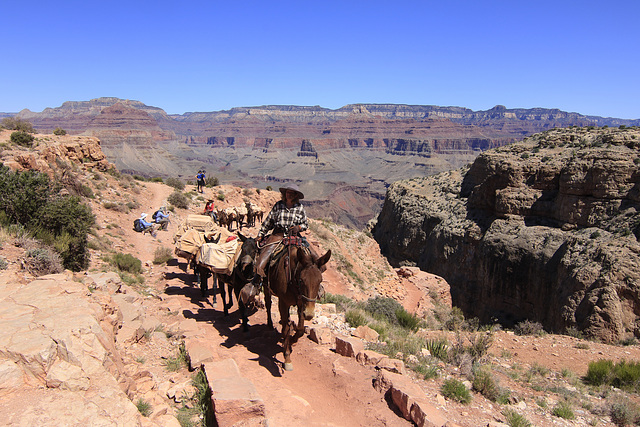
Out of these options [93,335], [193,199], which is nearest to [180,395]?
[93,335]

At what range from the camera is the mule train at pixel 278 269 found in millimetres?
5945

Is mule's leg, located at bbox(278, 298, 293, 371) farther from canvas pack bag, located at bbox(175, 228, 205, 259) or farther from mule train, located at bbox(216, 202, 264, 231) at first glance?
mule train, located at bbox(216, 202, 264, 231)

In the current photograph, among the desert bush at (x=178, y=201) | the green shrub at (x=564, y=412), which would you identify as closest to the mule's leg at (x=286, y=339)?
the green shrub at (x=564, y=412)

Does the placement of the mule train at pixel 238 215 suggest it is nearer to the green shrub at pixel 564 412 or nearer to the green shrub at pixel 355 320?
the green shrub at pixel 355 320

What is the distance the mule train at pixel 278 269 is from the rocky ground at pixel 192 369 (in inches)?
26.8

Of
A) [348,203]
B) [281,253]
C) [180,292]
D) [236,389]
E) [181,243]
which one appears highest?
[281,253]

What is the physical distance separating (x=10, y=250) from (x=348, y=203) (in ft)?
447

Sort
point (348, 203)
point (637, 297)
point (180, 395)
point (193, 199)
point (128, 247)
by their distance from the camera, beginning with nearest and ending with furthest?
point (180, 395) → point (128, 247) → point (637, 297) → point (193, 199) → point (348, 203)

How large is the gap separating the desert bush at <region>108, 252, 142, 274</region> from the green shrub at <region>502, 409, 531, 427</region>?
1098 centimetres

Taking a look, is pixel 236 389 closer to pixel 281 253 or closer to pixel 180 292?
pixel 281 253

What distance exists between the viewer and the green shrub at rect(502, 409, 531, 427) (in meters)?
5.01

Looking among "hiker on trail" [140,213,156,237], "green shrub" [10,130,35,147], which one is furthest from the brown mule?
"green shrub" [10,130,35,147]

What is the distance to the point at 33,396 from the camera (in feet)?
10.9

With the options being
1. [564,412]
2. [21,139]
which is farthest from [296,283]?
[21,139]
